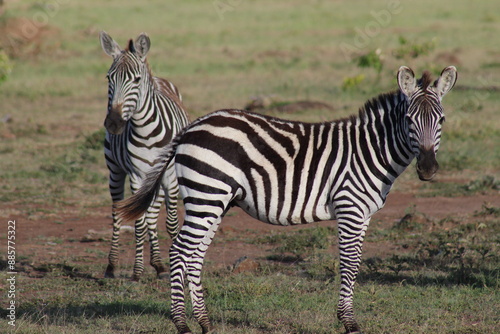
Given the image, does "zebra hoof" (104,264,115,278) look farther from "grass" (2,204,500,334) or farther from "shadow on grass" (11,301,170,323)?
"shadow on grass" (11,301,170,323)

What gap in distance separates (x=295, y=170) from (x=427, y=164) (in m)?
1.02

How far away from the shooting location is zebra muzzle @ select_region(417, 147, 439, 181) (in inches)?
197

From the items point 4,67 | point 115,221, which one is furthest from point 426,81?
point 4,67

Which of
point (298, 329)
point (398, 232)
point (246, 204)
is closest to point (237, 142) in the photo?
point (246, 204)

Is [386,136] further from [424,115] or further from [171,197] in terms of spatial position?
[171,197]

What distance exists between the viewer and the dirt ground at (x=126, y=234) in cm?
795

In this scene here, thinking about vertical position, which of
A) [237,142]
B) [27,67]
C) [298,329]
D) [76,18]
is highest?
[76,18]

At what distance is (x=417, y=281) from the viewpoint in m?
6.78

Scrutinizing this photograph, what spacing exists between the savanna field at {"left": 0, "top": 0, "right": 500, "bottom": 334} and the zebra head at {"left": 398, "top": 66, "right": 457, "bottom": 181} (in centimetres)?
140

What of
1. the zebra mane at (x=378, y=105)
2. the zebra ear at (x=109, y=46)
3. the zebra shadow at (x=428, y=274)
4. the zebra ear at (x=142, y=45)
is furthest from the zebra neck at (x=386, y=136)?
the zebra ear at (x=109, y=46)

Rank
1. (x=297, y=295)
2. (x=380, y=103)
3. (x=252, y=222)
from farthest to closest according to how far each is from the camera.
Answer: (x=252, y=222)
(x=297, y=295)
(x=380, y=103)

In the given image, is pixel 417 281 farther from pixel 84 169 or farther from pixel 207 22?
pixel 207 22

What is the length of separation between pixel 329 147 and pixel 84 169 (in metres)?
7.76

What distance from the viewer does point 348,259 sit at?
535 centimetres
